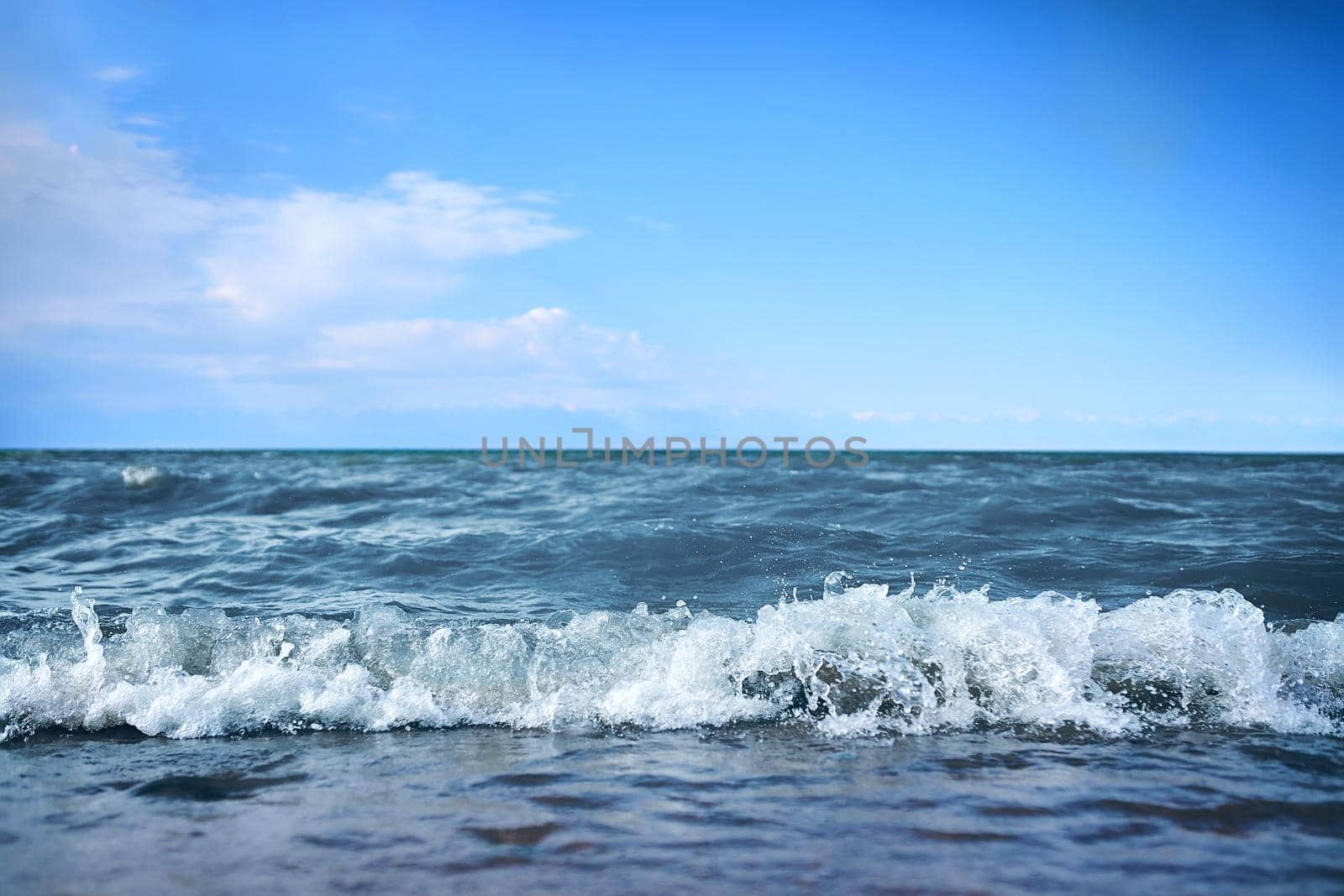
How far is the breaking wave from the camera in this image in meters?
4.39

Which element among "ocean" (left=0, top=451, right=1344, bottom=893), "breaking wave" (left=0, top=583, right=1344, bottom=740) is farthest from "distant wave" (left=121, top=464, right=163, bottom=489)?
"breaking wave" (left=0, top=583, right=1344, bottom=740)

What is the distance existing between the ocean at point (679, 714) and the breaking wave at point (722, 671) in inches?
0.8

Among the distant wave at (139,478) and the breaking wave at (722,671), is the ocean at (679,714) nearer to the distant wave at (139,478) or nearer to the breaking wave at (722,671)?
the breaking wave at (722,671)

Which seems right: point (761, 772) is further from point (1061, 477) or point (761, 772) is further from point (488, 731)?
point (1061, 477)

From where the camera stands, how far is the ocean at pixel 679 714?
2.78 meters

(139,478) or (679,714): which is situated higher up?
(139,478)

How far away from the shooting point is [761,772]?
3.60 meters

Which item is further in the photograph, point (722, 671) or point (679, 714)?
point (722, 671)

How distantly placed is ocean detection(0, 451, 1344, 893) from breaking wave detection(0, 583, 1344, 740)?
0.8 inches

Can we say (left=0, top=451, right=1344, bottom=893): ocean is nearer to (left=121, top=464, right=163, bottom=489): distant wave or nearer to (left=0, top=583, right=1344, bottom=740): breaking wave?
(left=0, top=583, right=1344, bottom=740): breaking wave

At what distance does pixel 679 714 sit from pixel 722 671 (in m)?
0.46

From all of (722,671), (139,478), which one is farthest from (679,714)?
(139,478)

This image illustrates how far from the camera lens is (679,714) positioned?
4410mm

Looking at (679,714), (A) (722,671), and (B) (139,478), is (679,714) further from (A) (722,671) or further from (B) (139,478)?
(B) (139,478)
